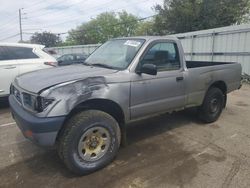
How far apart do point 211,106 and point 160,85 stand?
175 cm

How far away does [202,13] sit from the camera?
2414cm

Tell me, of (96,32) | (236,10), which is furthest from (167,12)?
(96,32)

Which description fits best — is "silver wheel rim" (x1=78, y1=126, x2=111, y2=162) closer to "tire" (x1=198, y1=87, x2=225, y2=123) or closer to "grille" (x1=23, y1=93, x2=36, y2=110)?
"grille" (x1=23, y1=93, x2=36, y2=110)

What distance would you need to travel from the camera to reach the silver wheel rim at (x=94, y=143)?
10.6ft

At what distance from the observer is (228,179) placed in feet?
10.3

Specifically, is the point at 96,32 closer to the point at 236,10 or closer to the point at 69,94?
A: the point at 236,10

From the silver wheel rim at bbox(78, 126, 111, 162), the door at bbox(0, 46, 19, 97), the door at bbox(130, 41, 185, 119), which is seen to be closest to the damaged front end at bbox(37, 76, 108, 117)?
the silver wheel rim at bbox(78, 126, 111, 162)

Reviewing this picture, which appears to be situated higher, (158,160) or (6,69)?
(6,69)

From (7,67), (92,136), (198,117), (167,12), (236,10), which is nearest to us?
(92,136)

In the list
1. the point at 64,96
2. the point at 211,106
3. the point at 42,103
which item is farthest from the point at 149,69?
the point at 211,106

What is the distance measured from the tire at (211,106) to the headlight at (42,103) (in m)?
3.28

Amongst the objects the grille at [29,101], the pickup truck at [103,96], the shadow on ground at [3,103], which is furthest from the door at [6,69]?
the grille at [29,101]

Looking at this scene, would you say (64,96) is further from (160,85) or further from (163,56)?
(163,56)

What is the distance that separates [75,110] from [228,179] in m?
2.13
